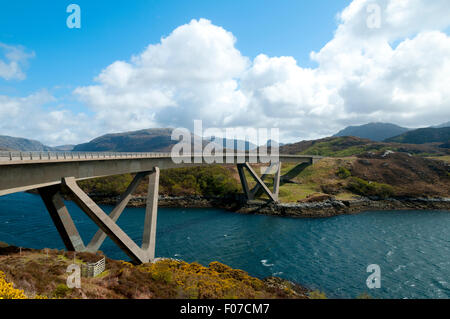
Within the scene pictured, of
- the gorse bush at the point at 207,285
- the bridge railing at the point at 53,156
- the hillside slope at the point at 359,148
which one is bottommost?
the gorse bush at the point at 207,285

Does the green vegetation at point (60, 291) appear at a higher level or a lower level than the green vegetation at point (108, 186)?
higher

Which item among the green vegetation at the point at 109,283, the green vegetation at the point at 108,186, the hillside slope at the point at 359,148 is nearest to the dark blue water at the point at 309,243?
the green vegetation at the point at 109,283

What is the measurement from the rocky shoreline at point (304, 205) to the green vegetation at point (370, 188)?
2547 mm

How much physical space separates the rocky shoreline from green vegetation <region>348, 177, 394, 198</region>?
2.55m

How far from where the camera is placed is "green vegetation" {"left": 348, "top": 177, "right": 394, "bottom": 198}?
64.6 meters

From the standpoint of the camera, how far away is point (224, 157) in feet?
166

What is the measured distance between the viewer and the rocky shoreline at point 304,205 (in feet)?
180

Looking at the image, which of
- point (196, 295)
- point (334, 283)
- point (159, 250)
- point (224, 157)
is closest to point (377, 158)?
point (224, 157)

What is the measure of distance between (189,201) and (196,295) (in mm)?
53016

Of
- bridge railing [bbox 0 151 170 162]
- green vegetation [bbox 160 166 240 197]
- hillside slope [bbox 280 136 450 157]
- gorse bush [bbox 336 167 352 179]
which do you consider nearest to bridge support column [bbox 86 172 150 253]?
bridge railing [bbox 0 151 170 162]

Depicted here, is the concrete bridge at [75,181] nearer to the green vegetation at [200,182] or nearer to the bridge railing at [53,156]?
the bridge railing at [53,156]

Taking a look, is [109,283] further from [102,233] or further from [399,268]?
[399,268]

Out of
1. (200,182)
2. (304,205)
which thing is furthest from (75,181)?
(200,182)
